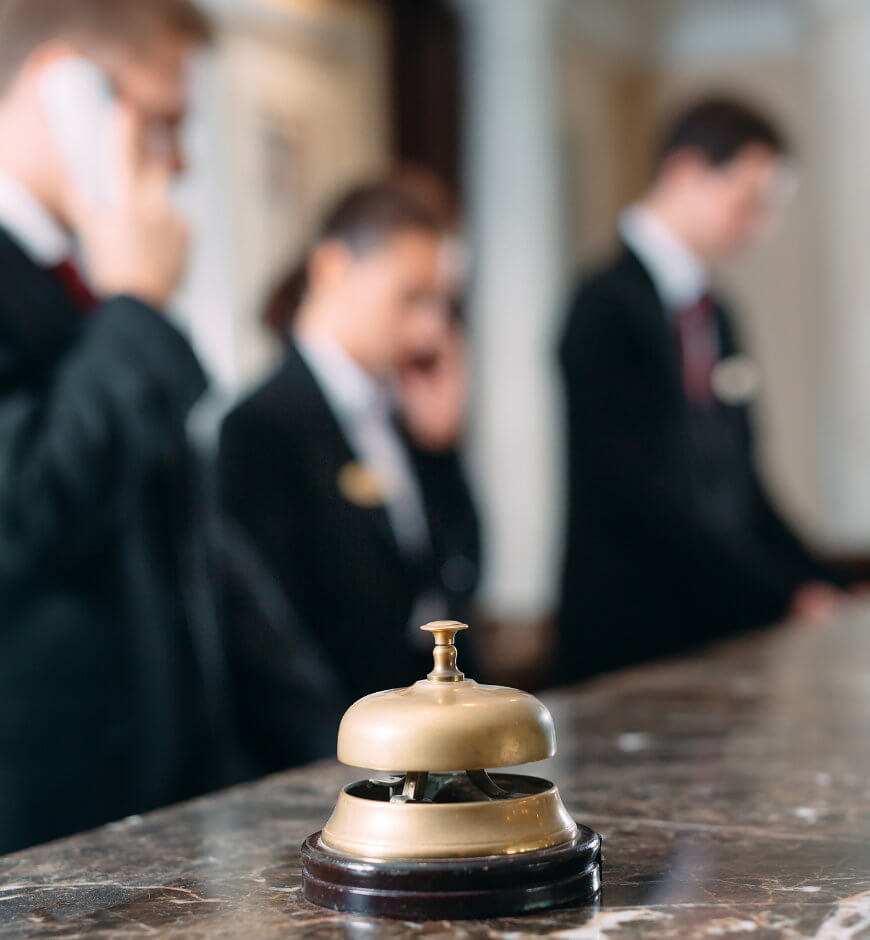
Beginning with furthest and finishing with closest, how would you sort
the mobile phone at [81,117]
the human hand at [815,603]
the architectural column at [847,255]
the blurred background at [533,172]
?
the architectural column at [847,255]
the blurred background at [533,172]
the human hand at [815,603]
the mobile phone at [81,117]

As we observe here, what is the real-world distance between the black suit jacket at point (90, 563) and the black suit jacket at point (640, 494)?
163cm

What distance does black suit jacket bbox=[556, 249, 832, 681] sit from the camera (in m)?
3.41

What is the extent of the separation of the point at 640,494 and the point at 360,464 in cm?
92

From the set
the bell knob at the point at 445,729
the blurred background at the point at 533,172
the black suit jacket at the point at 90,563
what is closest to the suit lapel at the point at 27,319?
the black suit jacket at the point at 90,563

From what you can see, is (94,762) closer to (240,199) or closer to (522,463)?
(240,199)

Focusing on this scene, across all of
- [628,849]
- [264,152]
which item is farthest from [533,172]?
[628,849]

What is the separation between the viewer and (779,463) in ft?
27.2

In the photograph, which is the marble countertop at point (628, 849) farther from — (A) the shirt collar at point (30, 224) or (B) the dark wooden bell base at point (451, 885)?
(A) the shirt collar at point (30, 224)

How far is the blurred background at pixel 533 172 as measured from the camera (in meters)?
5.61

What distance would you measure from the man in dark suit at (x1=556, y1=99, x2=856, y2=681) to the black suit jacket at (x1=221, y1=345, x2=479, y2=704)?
849 millimetres

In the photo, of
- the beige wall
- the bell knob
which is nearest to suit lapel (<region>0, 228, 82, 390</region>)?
the bell knob

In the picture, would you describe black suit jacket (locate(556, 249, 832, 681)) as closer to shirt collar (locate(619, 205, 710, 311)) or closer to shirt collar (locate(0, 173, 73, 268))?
shirt collar (locate(619, 205, 710, 311))

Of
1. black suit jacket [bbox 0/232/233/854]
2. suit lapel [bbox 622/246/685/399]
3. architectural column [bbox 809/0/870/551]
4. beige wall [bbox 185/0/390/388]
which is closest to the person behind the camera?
black suit jacket [bbox 0/232/233/854]

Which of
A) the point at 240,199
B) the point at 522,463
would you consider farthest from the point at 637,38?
the point at 240,199
